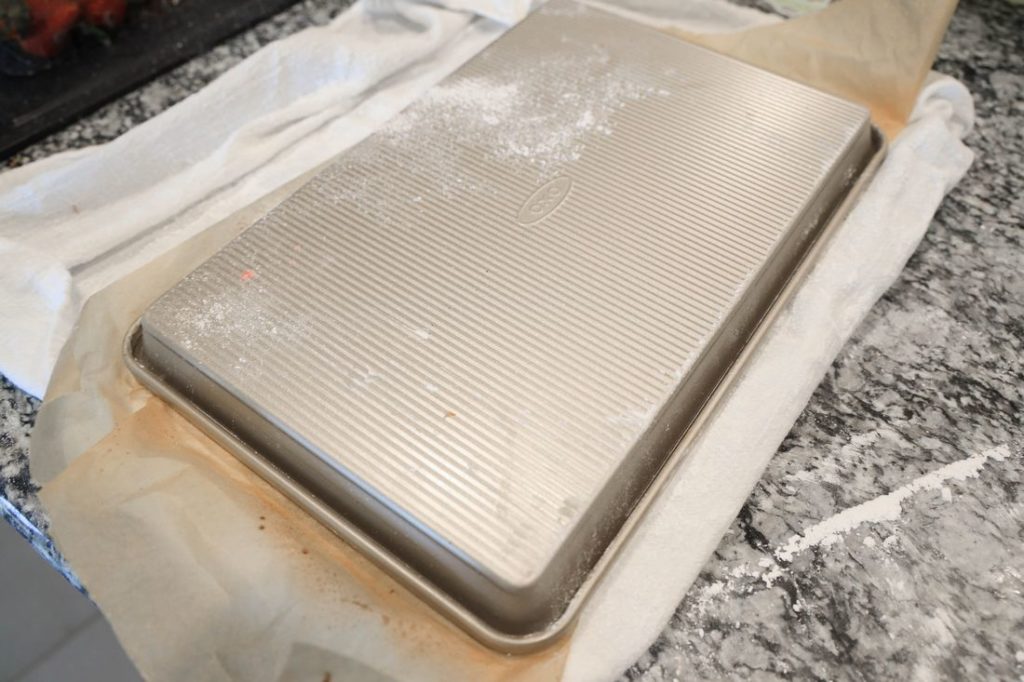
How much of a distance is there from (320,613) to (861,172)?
0.56 metres

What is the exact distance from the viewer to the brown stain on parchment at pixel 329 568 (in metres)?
0.46

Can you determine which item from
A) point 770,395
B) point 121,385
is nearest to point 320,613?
point 121,385

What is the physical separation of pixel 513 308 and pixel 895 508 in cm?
29

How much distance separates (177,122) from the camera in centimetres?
76

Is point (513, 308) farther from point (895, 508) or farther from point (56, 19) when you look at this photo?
point (56, 19)

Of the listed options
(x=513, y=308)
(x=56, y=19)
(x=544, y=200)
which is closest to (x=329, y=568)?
(x=513, y=308)

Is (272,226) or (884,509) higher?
(272,226)

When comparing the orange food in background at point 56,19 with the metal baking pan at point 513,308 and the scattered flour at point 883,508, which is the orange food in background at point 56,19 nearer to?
the metal baking pan at point 513,308

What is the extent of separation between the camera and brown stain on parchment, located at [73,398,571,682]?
1.50ft

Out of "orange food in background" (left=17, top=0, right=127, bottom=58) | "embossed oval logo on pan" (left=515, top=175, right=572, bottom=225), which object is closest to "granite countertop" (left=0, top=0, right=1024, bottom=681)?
"embossed oval logo on pan" (left=515, top=175, right=572, bottom=225)

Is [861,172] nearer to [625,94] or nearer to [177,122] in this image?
[625,94]

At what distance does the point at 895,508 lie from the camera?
537 millimetres

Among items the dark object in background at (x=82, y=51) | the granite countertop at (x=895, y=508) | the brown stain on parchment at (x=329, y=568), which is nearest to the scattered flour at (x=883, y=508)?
the granite countertop at (x=895, y=508)

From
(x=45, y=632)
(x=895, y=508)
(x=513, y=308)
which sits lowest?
(x=45, y=632)
